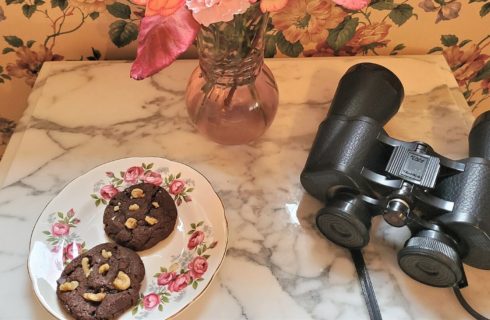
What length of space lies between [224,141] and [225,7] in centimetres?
34

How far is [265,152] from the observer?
2.68ft

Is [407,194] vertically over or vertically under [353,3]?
under

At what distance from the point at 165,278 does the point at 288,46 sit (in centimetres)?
52

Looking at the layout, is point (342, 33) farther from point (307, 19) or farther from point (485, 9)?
point (485, 9)

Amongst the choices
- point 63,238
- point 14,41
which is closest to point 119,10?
point 14,41

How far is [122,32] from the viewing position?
36.3 inches

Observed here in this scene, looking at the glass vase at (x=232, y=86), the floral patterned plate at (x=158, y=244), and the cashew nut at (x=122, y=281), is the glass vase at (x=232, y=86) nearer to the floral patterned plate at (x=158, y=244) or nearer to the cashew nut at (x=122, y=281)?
the floral patterned plate at (x=158, y=244)

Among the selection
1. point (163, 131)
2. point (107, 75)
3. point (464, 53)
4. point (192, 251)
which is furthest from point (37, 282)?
point (464, 53)

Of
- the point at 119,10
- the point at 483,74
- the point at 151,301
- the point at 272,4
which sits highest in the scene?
the point at 272,4

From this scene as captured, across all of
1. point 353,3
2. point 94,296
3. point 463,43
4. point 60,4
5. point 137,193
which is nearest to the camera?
point 353,3

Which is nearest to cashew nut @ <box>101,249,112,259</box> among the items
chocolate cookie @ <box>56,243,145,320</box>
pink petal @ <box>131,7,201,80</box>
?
chocolate cookie @ <box>56,243,145,320</box>

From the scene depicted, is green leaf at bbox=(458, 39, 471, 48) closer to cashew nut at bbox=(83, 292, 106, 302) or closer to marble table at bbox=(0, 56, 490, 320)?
marble table at bbox=(0, 56, 490, 320)

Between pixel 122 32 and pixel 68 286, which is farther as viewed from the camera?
pixel 122 32

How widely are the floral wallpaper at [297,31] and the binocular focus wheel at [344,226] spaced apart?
395 millimetres
